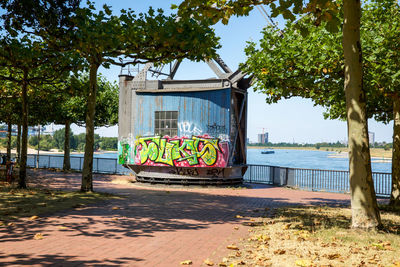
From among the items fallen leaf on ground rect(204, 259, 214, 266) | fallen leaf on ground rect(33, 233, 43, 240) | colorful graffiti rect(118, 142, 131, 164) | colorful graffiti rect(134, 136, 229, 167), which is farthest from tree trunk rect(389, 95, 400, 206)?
colorful graffiti rect(118, 142, 131, 164)

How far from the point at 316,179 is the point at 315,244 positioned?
48.6ft

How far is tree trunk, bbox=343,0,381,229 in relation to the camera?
24.8ft

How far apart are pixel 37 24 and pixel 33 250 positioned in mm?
9851

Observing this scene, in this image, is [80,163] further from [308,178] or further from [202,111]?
[308,178]

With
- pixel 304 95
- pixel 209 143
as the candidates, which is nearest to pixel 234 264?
pixel 304 95

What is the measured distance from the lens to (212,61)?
68.4 feet

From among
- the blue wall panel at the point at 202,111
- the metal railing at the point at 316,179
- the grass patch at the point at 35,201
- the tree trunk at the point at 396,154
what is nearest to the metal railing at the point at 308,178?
the metal railing at the point at 316,179

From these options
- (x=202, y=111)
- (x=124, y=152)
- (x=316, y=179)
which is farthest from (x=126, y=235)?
(x=316, y=179)

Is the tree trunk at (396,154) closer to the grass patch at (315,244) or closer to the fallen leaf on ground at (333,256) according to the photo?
the grass patch at (315,244)

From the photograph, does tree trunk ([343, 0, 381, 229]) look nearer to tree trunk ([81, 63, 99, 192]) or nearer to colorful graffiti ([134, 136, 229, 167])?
tree trunk ([81, 63, 99, 192])

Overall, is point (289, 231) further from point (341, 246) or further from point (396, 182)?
point (396, 182)

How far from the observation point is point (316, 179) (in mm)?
20719

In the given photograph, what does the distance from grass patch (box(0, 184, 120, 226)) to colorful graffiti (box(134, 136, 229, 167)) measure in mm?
5905

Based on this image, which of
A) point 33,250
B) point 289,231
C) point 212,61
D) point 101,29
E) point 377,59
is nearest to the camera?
point 33,250
